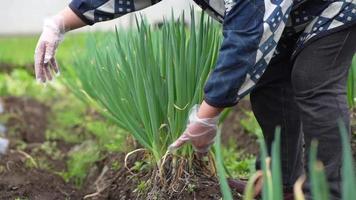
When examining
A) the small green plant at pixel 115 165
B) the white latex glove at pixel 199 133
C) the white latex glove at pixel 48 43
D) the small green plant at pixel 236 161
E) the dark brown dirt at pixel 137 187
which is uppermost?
the white latex glove at pixel 48 43

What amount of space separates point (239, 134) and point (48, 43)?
1.83 metres

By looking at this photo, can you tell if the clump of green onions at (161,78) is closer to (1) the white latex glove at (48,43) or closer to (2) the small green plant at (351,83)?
(1) the white latex glove at (48,43)

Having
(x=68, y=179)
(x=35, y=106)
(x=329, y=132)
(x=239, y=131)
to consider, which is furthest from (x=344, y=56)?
(x=35, y=106)

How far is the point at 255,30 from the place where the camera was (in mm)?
2127

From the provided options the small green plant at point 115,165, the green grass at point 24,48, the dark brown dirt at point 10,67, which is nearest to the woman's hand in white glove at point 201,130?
the small green plant at point 115,165

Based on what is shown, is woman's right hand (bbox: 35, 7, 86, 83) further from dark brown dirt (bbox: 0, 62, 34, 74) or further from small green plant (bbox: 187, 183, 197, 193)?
dark brown dirt (bbox: 0, 62, 34, 74)

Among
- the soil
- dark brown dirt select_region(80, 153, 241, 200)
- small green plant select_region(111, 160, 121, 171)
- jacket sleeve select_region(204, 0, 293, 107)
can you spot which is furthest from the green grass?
jacket sleeve select_region(204, 0, 293, 107)

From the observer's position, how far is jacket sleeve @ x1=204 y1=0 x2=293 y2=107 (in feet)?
6.99

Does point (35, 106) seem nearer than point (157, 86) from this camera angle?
No

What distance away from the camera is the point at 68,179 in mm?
3686

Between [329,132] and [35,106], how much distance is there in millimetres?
3457

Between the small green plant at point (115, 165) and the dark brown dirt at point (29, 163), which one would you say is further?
the small green plant at point (115, 165)

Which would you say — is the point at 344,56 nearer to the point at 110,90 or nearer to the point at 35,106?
the point at 110,90

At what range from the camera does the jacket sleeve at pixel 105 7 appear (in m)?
2.59
